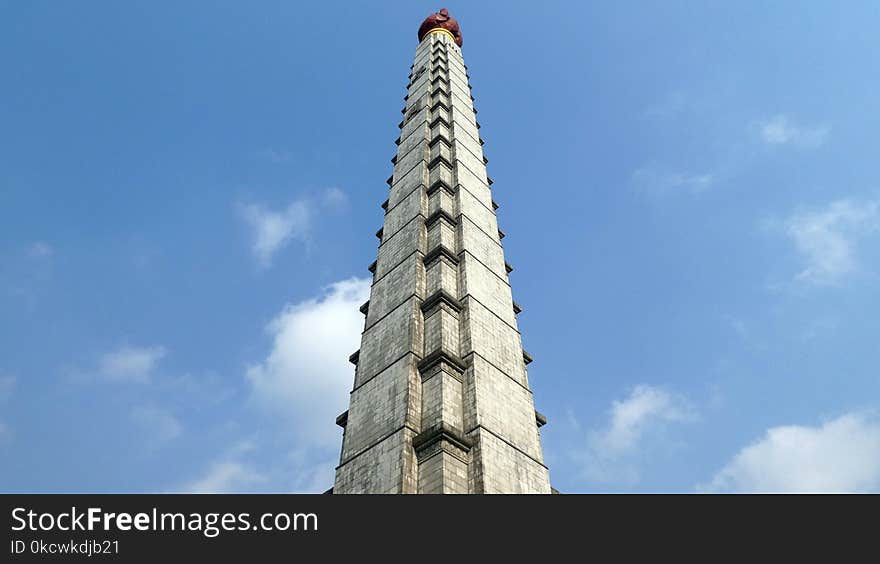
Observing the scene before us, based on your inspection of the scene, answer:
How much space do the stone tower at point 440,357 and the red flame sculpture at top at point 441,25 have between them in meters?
24.1

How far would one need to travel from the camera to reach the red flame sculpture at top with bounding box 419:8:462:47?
53906 millimetres

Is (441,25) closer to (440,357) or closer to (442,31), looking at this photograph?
(442,31)

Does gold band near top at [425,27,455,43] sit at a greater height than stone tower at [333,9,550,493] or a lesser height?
greater

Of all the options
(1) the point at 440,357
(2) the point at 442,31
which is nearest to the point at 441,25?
(2) the point at 442,31

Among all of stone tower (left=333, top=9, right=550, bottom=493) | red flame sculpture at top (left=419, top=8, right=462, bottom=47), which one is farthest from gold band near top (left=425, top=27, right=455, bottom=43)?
stone tower (left=333, top=9, right=550, bottom=493)

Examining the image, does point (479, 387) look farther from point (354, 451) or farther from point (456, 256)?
point (456, 256)

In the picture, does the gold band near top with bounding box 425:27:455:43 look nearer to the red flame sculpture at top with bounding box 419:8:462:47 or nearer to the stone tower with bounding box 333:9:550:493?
the red flame sculpture at top with bounding box 419:8:462:47

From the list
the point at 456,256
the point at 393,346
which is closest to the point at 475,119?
the point at 456,256

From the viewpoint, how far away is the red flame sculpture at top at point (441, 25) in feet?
177

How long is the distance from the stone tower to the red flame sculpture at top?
24.1 metres

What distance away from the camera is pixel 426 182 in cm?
3080

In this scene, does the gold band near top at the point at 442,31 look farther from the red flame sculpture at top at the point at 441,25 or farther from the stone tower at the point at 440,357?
the stone tower at the point at 440,357

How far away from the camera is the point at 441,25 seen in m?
53.8
